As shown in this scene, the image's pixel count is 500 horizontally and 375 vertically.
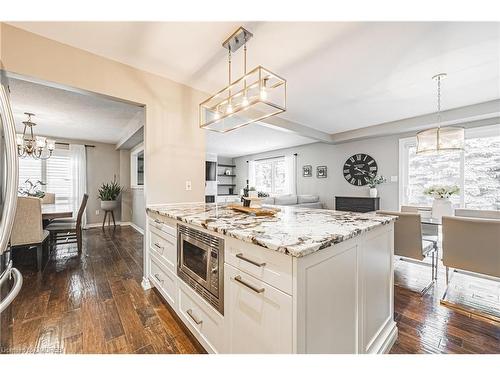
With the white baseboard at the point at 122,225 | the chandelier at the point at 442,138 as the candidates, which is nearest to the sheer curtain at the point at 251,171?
the white baseboard at the point at 122,225

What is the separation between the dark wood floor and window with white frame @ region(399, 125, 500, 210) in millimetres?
2344

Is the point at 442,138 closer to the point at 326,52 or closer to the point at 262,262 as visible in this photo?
the point at 326,52

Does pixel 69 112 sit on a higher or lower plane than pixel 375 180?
higher

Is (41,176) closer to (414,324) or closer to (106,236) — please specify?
(106,236)

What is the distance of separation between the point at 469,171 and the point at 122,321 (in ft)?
17.9

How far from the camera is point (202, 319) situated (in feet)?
4.62

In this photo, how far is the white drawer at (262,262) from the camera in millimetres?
882

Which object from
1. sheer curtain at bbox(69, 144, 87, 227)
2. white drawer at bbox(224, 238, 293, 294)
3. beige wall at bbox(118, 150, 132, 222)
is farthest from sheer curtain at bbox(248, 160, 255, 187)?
white drawer at bbox(224, 238, 293, 294)

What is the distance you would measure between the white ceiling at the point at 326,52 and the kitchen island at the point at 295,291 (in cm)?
155

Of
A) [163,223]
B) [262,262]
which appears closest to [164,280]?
[163,223]

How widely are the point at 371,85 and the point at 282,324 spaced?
2.97 m

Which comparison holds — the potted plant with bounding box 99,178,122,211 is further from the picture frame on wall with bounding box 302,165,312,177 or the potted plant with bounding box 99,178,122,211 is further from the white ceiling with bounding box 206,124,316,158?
the picture frame on wall with bounding box 302,165,312,177

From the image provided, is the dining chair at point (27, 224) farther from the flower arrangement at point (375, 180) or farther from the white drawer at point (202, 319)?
the flower arrangement at point (375, 180)
